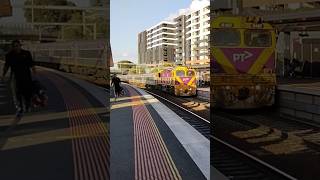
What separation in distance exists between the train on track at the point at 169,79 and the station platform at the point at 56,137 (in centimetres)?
45

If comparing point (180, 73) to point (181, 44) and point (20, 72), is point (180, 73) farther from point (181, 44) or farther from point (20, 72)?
point (20, 72)

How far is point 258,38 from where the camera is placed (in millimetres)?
3508

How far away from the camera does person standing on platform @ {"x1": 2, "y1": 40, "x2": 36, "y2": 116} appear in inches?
86.0

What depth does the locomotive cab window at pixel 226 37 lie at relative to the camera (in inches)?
126

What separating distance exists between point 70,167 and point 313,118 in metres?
2.35

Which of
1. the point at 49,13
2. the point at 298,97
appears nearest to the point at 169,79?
the point at 49,13

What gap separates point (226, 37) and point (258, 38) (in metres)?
0.36

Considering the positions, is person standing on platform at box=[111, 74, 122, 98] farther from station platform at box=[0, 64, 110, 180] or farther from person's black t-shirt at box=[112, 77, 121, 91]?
station platform at box=[0, 64, 110, 180]

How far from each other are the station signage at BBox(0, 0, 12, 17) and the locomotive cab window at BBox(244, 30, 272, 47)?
1980 millimetres

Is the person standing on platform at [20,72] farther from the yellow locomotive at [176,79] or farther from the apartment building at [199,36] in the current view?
the apartment building at [199,36]

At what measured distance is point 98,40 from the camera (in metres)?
2.31

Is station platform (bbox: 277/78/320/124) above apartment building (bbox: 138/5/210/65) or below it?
below

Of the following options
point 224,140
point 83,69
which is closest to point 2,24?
point 83,69

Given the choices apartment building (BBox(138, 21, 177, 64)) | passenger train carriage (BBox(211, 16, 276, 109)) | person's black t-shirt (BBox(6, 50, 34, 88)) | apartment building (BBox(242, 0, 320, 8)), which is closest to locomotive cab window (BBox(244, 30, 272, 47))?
passenger train carriage (BBox(211, 16, 276, 109))
